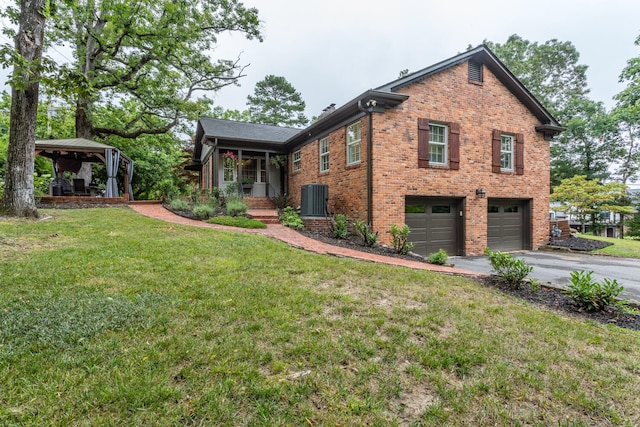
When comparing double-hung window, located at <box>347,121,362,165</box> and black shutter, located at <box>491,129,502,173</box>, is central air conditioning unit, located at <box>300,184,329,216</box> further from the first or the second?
black shutter, located at <box>491,129,502,173</box>

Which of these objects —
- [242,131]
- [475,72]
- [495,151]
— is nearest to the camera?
[475,72]

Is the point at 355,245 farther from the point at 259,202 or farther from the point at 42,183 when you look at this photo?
the point at 42,183

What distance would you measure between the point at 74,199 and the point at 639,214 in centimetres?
3129

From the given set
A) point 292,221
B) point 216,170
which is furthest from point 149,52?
point 292,221

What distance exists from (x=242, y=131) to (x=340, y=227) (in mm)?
9109

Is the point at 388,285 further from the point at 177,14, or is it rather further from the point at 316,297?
the point at 177,14

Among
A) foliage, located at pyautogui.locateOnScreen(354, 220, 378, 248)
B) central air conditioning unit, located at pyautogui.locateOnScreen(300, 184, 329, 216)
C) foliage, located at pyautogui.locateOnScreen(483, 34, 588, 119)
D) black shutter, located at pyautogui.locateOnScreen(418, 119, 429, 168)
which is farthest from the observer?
foliage, located at pyautogui.locateOnScreen(483, 34, 588, 119)

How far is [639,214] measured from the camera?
19.3 metres

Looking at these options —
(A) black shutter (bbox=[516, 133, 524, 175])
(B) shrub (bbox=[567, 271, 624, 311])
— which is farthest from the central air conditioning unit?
(A) black shutter (bbox=[516, 133, 524, 175])

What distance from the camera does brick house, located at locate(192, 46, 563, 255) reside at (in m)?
8.64

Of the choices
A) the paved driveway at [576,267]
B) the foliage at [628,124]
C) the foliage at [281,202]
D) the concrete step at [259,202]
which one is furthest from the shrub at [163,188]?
the foliage at [628,124]

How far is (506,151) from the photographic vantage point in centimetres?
1080

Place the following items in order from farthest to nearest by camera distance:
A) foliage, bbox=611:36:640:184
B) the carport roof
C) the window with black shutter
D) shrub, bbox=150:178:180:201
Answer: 1. foliage, bbox=611:36:640:184
2. shrub, bbox=150:178:180:201
3. the carport roof
4. the window with black shutter

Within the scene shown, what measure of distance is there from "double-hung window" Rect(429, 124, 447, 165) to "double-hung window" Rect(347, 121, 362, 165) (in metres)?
2.35
